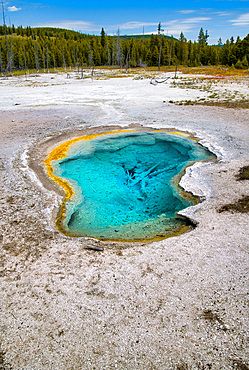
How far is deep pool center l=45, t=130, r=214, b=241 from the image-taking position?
6152 millimetres

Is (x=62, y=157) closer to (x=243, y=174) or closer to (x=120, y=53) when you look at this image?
(x=243, y=174)

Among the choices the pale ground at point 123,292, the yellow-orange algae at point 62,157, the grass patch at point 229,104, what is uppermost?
the grass patch at point 229,104

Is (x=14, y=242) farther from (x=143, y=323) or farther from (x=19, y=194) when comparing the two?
(x=143, y=323)

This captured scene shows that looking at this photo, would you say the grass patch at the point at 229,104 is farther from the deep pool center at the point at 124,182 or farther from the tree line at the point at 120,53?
Answer: the tree line at the point at 120,53

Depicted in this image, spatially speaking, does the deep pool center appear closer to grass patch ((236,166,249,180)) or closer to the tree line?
grass patch ((236,166,249,180))

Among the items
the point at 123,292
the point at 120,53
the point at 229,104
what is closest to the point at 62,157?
the point at 123,292

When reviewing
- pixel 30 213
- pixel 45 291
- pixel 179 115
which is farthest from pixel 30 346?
pixel 179 115

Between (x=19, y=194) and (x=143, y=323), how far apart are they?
4919mm

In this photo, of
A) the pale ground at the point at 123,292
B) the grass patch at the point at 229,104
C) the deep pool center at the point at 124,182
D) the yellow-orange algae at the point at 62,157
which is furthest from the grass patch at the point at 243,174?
the grass patch at the point at 229,104

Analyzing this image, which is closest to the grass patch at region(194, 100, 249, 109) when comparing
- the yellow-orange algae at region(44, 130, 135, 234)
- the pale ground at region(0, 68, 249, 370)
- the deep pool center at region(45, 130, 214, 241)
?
the deep pool center at region(45, 130, 214, 241)

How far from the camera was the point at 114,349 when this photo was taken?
3.20 meters

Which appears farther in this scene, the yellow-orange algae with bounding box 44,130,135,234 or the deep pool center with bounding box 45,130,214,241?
the yellow-orange algae with bounding box 44,130,135,234

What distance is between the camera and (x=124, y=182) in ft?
28.9

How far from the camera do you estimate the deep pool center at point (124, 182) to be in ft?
20.2
